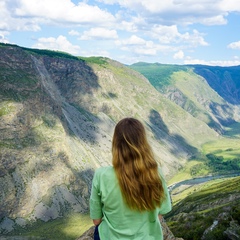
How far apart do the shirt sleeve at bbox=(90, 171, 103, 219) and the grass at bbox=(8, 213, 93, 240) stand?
5742 inches

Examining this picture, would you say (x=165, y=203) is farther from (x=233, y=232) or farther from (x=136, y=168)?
(x=233, y=232)

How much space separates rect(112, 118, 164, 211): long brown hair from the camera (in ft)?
30.3

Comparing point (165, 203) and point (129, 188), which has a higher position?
point (129, 188)

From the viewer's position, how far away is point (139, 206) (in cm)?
933

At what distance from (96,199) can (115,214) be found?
0.65 metres

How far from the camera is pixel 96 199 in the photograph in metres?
9.53

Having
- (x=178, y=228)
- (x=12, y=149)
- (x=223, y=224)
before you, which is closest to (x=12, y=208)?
(x=12, y=149)

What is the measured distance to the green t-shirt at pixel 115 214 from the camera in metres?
9.34

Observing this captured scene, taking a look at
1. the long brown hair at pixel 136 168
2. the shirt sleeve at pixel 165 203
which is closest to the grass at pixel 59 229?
the shirt sleeve at pixel 165 203

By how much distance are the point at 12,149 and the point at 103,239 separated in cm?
17362

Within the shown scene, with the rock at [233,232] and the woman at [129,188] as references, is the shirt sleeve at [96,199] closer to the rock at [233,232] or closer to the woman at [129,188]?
the woman at [129,188]

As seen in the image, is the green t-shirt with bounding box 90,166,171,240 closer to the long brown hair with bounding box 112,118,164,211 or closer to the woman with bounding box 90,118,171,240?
the woman with bounding box 90,118,171,240

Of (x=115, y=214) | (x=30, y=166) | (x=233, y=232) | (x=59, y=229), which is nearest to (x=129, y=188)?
(x=115, y=214)

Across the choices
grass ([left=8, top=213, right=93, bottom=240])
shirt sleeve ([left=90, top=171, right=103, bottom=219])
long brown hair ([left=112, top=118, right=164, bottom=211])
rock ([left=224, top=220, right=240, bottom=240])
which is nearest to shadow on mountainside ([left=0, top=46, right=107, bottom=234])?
grass ([left=8, top=213, right=93, bottom=240])
